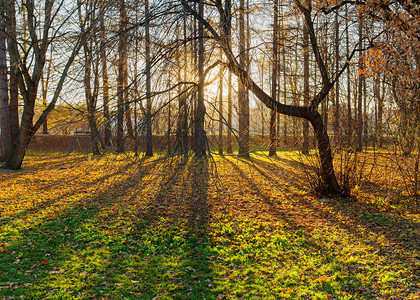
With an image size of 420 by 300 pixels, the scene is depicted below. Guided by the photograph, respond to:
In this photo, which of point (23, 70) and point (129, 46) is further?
point (23, 70)

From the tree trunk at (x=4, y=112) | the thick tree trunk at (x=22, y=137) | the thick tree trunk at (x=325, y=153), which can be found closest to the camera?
the thick tree trunk at (x=325, y=153)

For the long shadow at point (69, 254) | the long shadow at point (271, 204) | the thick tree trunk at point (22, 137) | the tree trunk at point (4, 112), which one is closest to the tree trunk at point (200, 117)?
the long shadow at point (69, 254)

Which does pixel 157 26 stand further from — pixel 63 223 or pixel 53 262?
pixel 63 223

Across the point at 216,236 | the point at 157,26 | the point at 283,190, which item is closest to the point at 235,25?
the point at 157,26

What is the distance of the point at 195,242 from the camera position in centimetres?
520

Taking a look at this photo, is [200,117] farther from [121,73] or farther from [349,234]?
[349,234]

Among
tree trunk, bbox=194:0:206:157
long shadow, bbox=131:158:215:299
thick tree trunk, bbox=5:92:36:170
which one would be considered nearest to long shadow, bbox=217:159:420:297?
tree trunk, bbox=194:0:206:157

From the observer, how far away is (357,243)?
4941 millimetres

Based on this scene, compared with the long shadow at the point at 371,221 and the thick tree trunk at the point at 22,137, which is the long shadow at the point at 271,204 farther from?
the thick tree trunk at the point at 22,137

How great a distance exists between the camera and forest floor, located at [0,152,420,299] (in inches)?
145

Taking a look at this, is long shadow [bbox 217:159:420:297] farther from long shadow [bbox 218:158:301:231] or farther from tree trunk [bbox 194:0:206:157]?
tree trunk [bbox 194:0:206:157]

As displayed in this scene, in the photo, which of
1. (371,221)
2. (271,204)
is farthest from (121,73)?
(371,221)

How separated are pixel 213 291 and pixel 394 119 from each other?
520 cm

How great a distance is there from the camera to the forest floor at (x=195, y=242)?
3.69 m
